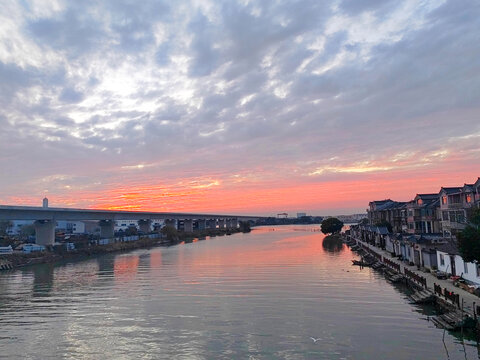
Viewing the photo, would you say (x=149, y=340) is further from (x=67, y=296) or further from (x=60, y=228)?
(x=60, y=228)

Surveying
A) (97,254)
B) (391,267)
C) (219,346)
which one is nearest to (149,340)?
(219,346)

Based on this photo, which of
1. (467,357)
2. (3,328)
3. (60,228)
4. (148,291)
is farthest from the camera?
(60,228)

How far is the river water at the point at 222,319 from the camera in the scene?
22172 mm

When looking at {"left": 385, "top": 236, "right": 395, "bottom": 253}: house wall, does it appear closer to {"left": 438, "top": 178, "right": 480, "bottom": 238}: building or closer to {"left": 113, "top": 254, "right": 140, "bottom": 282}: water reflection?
{"left": 438, "top": 178, "right": 480, "bottom": 238}: building

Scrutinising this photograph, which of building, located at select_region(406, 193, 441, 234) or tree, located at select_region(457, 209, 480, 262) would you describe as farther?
building, located at select_region(406, 193, 441, 234)

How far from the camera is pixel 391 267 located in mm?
48188

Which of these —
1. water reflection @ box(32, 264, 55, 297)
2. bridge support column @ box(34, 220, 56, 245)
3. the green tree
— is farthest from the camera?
the green tree

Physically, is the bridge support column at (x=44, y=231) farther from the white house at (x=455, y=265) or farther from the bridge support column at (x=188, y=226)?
the bridge support column at (x=188, y=226)

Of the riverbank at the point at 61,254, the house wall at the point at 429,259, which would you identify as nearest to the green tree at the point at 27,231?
the riverbank at the point at 61,254

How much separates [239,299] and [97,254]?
64851 millimetres

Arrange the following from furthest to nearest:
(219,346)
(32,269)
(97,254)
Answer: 1. (97,254)
2. (32,269)
3. (219,346)

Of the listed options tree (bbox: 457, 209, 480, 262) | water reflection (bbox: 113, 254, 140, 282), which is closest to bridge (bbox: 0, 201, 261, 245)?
water reflection (bbox: 113, 254, 140, 282)

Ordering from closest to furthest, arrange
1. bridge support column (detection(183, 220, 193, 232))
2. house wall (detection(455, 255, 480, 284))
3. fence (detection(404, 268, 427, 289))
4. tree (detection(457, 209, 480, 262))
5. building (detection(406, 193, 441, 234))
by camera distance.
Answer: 1. tree (detection(457, 209, 480, 262))
2. house wall (detection(455, 255, 480, 284))
3. fence (detection(404, 268, 427, 289))
4. building (detection(406, 193, 441, 234))
5. bridge support column (detection(183, 220, 193, 232))

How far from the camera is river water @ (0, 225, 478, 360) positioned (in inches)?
873
